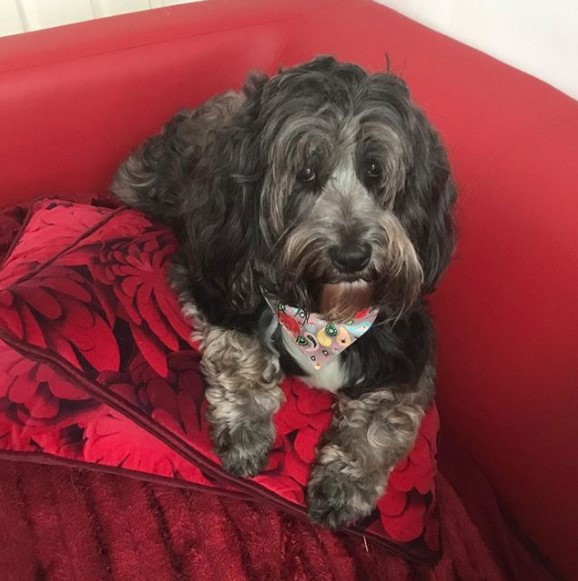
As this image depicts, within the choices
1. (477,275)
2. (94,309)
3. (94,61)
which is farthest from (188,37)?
(477,275)

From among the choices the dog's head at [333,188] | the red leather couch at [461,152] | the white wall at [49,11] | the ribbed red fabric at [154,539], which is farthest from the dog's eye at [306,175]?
the white wall at [49,11]

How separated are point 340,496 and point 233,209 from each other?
590 millimetres

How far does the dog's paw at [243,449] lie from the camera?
134 cm

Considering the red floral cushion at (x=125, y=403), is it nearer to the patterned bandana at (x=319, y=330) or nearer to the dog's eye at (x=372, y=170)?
the patterned bandana at (x=319, y=330)

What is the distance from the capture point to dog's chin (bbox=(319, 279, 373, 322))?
1.19 meters

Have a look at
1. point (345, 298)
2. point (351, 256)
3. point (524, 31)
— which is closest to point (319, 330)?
point (345, 298)

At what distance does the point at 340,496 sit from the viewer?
1333mm

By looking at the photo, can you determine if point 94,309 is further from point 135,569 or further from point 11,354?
point 135,569

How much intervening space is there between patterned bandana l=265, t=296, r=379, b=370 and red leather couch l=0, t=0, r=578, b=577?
290 mm

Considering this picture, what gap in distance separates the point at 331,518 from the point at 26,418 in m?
0.64

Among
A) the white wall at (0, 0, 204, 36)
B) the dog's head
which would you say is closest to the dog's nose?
the dog's head

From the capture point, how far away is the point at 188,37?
1975mm

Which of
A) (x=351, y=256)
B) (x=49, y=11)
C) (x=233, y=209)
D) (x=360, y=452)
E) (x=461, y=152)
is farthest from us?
(x=49, y=11)

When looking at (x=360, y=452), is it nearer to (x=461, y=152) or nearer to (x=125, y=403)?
(x=125, y=403)
